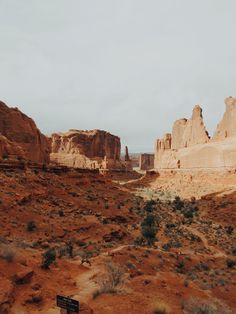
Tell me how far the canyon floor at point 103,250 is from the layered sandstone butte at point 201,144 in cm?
1802

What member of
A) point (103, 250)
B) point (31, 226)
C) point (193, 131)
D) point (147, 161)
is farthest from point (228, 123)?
point (147, 161)

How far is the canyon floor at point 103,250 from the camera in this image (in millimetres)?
10336

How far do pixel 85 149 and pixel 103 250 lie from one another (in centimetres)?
8535

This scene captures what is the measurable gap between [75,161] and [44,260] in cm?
8259

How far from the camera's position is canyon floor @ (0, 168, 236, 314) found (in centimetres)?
1034

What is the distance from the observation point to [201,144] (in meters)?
70.2

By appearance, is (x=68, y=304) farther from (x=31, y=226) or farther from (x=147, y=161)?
(x=147, y=161)

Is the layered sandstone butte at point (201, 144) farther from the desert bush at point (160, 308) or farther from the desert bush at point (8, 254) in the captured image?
the desert bush at point (8, 254)

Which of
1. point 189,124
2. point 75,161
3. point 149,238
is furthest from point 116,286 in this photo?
point 75,161

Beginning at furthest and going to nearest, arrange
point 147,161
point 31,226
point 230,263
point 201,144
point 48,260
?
point 147,161 < point 201,144 < point 230,263 < point 31,226 < point 48,260

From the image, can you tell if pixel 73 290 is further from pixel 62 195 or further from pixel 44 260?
pixel 62 195

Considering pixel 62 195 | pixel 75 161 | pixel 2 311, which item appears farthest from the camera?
pixel 75 161

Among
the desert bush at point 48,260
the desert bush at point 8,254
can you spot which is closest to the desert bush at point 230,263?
the desert bush at point 48,260

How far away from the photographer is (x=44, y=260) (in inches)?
496
